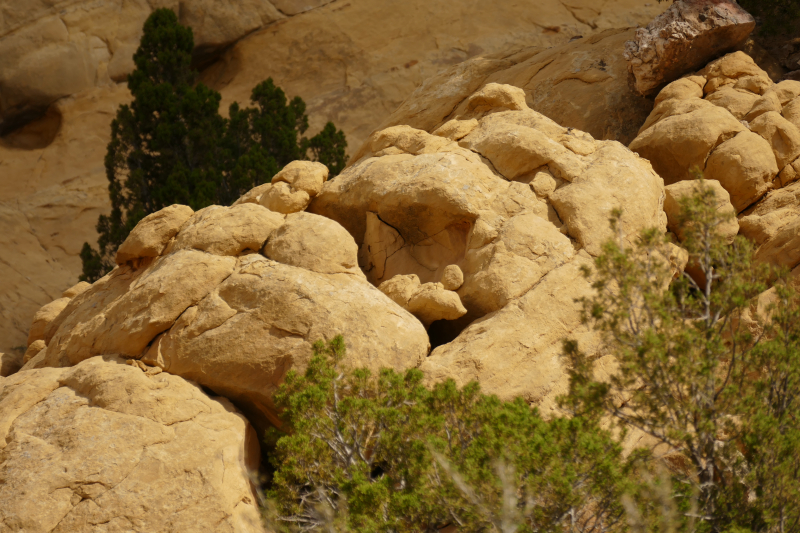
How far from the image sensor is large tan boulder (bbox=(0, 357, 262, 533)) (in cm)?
844

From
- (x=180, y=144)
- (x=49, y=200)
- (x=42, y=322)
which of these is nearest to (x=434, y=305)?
(x=42, y=322)

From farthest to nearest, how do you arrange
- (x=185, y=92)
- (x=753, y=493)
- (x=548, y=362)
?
1. (x=185, y=92)
2. (x=548, y=362)
3. (x=753, y=493)

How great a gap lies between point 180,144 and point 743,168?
47.7ft

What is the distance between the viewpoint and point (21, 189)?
2825cm

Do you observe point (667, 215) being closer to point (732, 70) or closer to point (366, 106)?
point (732, 70)

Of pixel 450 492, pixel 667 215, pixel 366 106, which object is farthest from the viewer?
pixel 366 106

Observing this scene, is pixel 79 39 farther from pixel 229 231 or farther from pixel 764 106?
pixel 764 106

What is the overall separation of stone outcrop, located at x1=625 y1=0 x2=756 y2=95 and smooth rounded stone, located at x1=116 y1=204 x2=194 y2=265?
11.3 meters

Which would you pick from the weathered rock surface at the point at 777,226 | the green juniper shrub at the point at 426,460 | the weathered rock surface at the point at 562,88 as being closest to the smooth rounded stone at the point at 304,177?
the weathered rock surface at the point at 562,88

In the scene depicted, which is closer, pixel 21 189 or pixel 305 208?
pixel 305 208

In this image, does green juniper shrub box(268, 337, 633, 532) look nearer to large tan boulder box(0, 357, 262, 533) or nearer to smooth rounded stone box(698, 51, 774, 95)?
large tan boulder box(0, 357, 262, 533)

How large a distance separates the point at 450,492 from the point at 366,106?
962 inches

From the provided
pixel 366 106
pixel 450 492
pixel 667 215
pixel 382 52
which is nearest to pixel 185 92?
pixel 366 106

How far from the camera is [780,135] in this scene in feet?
50.6
